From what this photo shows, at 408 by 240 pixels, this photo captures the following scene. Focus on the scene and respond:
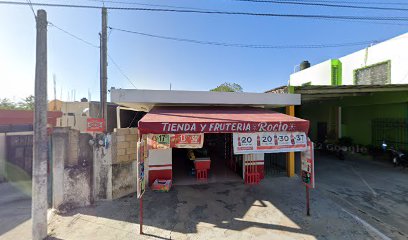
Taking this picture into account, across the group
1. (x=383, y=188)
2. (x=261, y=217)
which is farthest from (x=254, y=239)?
(x=383, y=188)

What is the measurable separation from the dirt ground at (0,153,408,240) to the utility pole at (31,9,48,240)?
0.47 metres

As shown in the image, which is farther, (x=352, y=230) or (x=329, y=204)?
(x=329, y=204)

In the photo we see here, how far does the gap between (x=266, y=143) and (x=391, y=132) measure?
431 inches

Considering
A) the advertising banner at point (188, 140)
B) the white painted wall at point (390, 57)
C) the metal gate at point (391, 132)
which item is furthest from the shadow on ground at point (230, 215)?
the white painted wall at point (390, 57)

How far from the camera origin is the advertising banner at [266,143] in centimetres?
498

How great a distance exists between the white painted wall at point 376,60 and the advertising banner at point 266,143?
1117cm

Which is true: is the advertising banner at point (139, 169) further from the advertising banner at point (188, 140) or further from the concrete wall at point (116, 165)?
the concrete wall at point (116, 165)

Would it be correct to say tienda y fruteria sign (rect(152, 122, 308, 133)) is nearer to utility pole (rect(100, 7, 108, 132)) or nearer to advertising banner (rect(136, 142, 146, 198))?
advertising banner (rect(136, 142, 146, 198))

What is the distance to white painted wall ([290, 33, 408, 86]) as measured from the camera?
37.3 ft

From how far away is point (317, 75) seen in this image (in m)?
18.4

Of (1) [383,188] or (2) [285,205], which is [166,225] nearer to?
(2) [285,205]

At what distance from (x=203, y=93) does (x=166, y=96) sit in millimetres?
1262

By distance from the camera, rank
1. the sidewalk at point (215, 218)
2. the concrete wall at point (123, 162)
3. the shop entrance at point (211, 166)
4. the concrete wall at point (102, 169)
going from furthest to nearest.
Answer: the shop entrance at point (211, 166) → the concrete wall at point (123, 162) → the concrete wall at point (102, 169) → the sidewalk at point (215, 218)

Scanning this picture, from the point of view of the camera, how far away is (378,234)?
4367 millimetres
